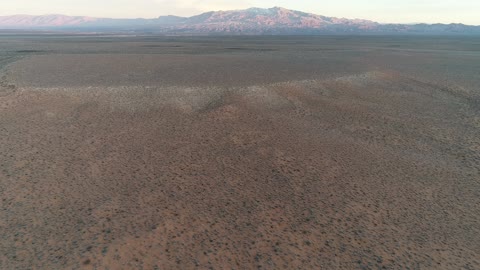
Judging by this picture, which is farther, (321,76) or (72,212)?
(321,76)

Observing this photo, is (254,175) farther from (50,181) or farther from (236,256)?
(50,181)

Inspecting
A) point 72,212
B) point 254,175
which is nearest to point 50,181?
point 72,212

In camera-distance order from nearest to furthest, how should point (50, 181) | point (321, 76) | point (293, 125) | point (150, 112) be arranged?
point (50, 181), point (293, 125), point (150, 112), point (321, 76)

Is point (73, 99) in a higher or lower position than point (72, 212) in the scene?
higher

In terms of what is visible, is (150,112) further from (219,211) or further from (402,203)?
(402,203)

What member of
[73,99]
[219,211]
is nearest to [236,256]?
[219,211]

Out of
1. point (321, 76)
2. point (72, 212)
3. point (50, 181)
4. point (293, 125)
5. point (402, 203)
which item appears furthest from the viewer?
point (321, 76)
